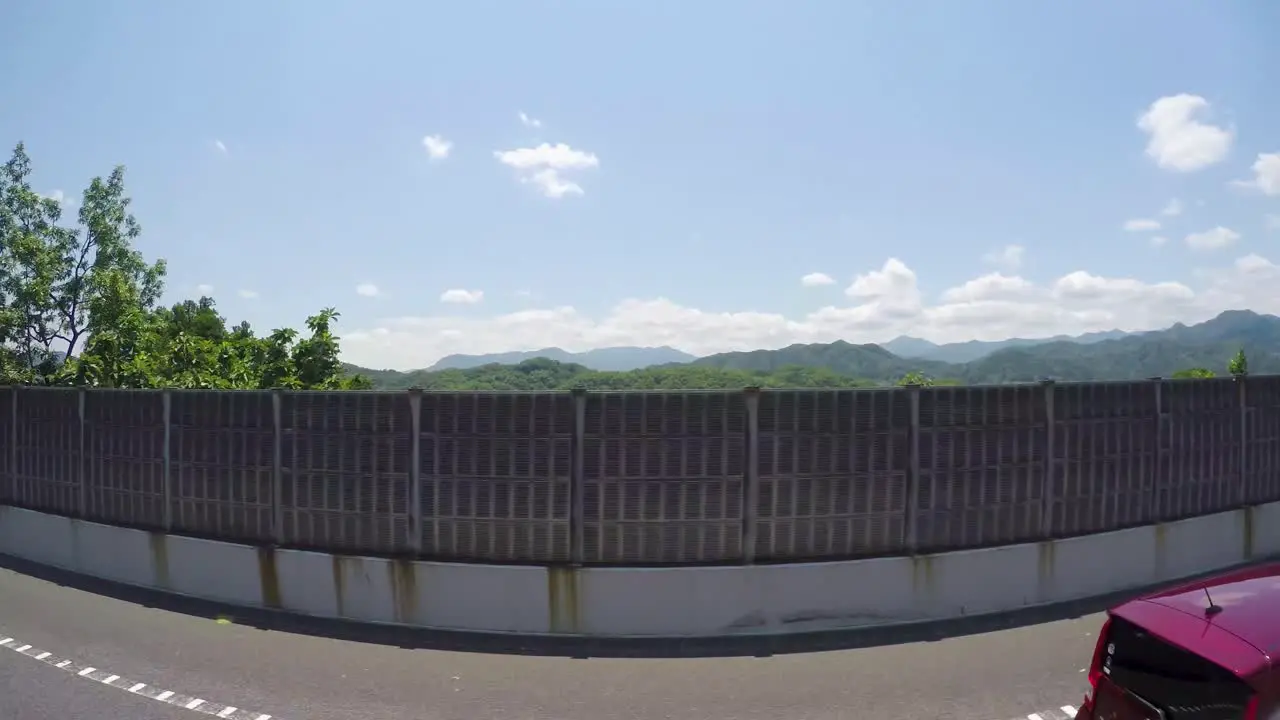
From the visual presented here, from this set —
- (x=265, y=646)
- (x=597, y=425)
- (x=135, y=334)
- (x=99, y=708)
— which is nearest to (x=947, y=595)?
(x=597, y=425)

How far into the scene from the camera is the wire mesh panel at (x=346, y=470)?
7746 millimetres

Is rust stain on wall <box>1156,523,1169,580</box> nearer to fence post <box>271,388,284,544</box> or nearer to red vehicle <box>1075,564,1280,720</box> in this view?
red vehicle <box>1075,564,1280,720</box>

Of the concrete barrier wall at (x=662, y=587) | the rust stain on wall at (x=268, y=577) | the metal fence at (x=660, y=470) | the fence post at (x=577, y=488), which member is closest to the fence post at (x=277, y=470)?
the metal fence at (x=660, y=470)

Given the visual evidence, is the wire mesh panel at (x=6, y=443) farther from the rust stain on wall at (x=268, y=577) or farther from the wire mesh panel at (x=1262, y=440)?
the wire mesh panel at (x=1262, y=440)

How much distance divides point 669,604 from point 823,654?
161cm

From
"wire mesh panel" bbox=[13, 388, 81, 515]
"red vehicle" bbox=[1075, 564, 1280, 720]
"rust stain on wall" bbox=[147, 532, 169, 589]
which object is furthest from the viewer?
"wire mesh panel" bbox=[13, 388, 81, 515]

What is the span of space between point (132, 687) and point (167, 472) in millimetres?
3580

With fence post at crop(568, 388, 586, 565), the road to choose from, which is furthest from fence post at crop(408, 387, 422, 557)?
fence post at crop(568, 388, 586, 565)

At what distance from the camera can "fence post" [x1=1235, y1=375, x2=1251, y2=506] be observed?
383 inches

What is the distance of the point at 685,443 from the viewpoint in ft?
24.1

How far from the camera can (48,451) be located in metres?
10.1

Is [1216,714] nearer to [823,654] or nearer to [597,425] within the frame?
[823,654]

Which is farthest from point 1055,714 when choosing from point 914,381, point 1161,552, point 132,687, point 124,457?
point 124,457

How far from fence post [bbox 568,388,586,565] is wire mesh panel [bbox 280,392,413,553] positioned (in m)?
1.91
